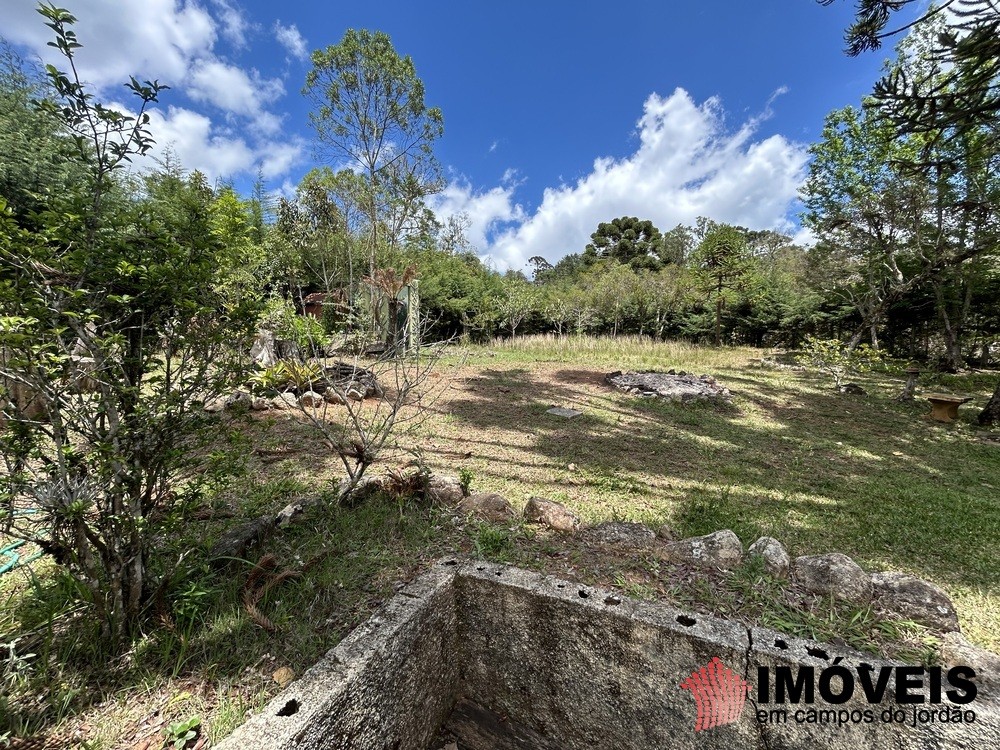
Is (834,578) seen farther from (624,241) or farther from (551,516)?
(624,241)

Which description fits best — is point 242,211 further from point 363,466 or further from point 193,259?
point 363,466

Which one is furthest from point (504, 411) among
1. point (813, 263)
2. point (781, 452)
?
point (813, 263)

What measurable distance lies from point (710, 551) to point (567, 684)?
106 cm

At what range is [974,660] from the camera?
54.6 inches

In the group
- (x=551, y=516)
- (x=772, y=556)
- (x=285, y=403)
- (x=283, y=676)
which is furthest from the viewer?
(x=285, y=403)

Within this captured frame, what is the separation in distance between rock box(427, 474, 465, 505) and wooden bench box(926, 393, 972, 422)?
7599mm

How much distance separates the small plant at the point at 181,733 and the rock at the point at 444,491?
158cm

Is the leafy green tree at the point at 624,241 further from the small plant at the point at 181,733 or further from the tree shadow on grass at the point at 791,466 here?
the small plant at the point at 181,733

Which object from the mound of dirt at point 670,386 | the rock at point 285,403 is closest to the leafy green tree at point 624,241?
the mound of dirt at point 670,386

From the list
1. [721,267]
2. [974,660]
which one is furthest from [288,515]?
[721,267]

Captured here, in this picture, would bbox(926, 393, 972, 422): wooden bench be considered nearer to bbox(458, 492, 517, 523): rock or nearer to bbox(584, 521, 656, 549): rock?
bbox(584, 521, 656, 549): rock

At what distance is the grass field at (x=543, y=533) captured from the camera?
1.38 m

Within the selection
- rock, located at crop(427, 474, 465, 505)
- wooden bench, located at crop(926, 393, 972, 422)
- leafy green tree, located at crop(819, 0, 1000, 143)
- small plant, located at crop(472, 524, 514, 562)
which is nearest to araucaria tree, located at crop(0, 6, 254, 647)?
small plant, located at crop(472, 524, 514, 562)

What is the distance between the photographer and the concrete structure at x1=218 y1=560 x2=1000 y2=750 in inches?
45.1
